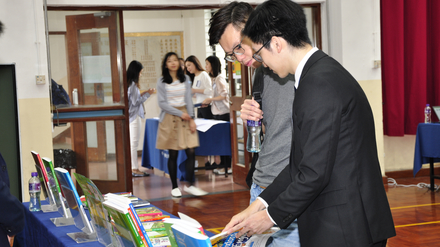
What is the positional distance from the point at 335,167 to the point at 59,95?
14.0 feet

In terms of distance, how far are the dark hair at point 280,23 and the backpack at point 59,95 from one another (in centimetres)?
405

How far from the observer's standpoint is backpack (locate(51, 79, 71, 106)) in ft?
16.2

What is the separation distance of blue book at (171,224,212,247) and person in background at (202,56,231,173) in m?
5.45

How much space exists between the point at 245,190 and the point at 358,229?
4.42 metres

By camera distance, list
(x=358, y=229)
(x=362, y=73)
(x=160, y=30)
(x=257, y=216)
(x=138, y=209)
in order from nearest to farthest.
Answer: (x=358, y=229) → (x=257, y=216) → (x=138, y=209) → (x=362, y=73) → (x=160, y=30)

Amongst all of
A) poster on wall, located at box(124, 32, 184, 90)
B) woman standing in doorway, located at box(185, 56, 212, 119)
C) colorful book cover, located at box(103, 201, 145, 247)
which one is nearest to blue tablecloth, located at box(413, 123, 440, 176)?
woman standing in doorway, located at box(185, 56, 212, 119)

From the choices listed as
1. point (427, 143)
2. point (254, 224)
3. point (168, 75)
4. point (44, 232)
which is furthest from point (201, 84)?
point (254, 224)

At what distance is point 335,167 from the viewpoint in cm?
Answer: 122

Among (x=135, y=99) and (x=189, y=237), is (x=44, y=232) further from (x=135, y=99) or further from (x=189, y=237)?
(x=135, y=99)

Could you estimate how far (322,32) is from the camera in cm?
565

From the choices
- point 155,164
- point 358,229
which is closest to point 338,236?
point 358,229

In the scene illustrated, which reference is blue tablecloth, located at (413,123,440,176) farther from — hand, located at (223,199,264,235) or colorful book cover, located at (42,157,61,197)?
Result: colorful book cover, located at (42,157,61,197)

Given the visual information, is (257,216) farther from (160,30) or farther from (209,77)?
(160,30)

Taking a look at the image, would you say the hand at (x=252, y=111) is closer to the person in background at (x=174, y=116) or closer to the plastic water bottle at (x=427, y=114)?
the person in background at (x=174, y=116)
